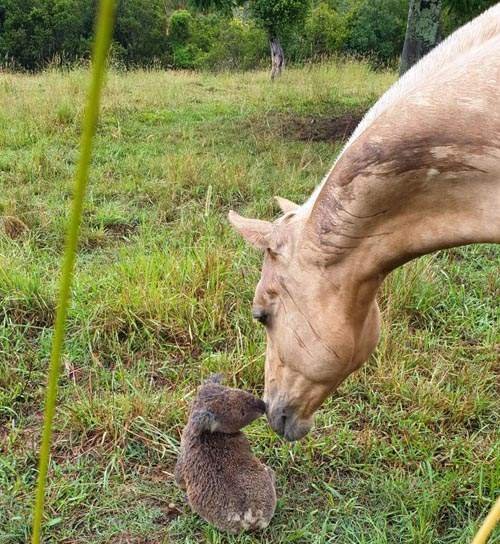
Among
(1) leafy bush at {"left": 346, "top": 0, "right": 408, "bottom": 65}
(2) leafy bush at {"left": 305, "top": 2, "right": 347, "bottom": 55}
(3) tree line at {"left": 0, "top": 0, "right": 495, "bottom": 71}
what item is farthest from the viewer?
(2) leafy bush at {"left": 305, "top": 2, "right": 347, "bottom": 55}

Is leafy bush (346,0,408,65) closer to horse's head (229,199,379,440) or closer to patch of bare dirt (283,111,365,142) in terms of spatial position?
patch of bare dirt (283,111,365,142)

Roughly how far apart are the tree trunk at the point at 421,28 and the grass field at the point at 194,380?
257 centimetres

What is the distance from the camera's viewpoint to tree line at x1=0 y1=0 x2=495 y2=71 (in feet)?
56.4

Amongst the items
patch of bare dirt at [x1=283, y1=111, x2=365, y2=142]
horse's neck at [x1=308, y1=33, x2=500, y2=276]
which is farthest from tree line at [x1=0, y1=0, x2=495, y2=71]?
horse's neck at [x1=308, y1=33, x2=500, y2=276]

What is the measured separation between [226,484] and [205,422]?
0.22 metres

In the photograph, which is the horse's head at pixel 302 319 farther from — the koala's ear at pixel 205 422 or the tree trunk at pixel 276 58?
the tree trunk at pixel 276 58

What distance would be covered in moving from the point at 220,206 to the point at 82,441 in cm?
265

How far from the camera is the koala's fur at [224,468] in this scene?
2105 millimetres

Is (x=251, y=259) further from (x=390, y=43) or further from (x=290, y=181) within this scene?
(x=390, y=43)

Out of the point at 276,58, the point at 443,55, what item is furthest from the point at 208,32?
the point at 443,55

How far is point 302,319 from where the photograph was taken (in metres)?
1.89

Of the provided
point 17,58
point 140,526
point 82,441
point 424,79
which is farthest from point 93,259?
point 17,58

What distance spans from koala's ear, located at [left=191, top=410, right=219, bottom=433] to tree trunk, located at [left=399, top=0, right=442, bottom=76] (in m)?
5.47

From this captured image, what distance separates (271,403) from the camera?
2.14 m
